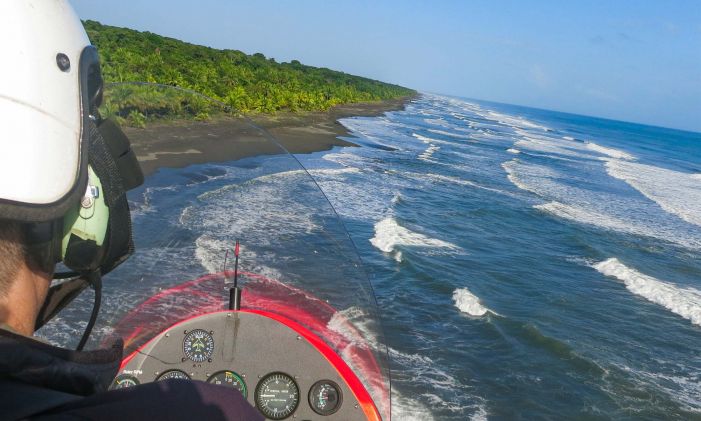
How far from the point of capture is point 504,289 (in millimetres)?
10414

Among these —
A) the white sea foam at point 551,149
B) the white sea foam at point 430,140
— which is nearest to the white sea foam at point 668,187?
the white sea foam at point 551,149

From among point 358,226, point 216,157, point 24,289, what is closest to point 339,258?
point 216,157

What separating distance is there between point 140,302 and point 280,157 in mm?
801

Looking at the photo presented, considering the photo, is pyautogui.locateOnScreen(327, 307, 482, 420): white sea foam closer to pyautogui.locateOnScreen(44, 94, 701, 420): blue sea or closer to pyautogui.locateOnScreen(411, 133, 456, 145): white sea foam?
pyautogui.locateOnScreen(44, 94, 701, 420): blue sea

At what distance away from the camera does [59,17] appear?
1210 mm

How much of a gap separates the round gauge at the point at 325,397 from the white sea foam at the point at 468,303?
698cm

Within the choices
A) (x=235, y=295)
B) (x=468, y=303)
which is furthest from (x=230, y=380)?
(x=468, y=303)

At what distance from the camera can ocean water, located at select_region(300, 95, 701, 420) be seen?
6.89 metres

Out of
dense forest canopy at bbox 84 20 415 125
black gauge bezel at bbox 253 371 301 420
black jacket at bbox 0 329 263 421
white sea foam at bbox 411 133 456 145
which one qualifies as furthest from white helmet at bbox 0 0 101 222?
white sea foam at bbox 411 133 456 145

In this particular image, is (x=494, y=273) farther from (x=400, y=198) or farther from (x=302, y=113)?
(x=302, y=113)

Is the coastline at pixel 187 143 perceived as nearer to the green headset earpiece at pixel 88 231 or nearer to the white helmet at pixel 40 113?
the green headset earpiece at pixel 88 231

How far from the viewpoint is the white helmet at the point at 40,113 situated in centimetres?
104

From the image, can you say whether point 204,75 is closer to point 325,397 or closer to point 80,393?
point 325,397

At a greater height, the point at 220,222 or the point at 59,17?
the point at 59,17
